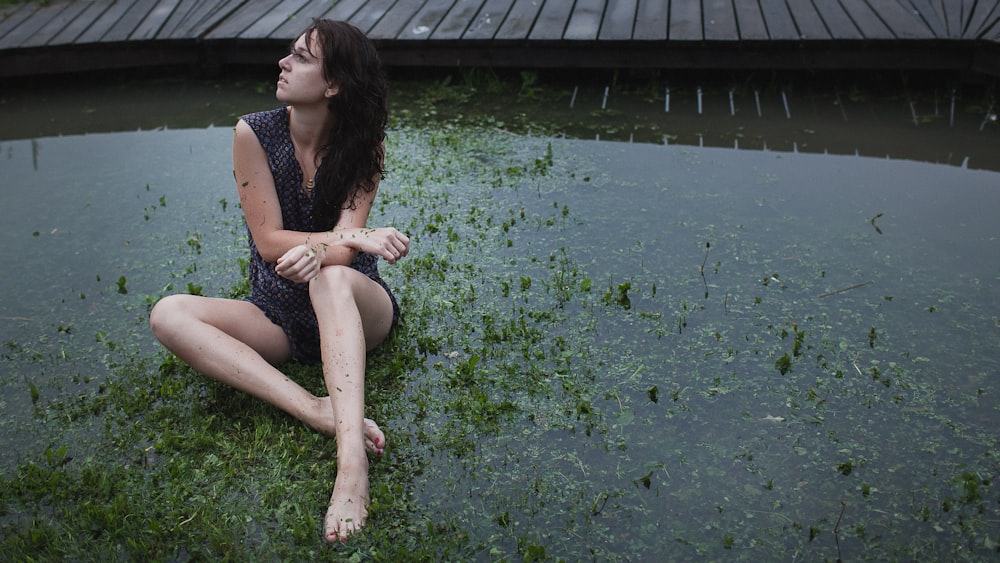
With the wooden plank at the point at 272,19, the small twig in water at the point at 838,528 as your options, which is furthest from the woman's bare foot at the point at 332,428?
the wooden plank at the point at 272,19

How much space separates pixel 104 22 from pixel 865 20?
4.78 m

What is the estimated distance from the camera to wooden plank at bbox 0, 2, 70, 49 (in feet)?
19.5

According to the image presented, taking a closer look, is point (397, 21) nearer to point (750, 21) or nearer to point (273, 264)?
point (750, 21)

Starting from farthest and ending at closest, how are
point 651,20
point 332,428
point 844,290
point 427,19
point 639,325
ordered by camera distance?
1. point 427,19
2. point 651,20
3. point 844,290
4. point 639,325
5. point 332,428

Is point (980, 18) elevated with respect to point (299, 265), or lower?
lower

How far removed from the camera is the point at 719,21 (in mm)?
5480

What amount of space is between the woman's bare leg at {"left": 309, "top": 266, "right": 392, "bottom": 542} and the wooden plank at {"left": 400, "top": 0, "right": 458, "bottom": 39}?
3.23 m

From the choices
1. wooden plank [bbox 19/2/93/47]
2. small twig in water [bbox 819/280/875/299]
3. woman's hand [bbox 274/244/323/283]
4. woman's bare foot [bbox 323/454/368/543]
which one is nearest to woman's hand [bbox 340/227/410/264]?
woman's hand [bbox 274/244/323/283]

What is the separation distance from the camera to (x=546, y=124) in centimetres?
509

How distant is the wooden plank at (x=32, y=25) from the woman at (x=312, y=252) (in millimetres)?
4071

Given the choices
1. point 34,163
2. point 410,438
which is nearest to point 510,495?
point 410,438

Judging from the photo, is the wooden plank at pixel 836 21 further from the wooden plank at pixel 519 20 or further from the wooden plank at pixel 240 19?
the wooden plank at pixel 240 19

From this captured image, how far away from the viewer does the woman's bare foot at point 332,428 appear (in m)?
2.45

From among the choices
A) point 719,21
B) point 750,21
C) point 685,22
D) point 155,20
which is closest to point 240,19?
point 155,20
